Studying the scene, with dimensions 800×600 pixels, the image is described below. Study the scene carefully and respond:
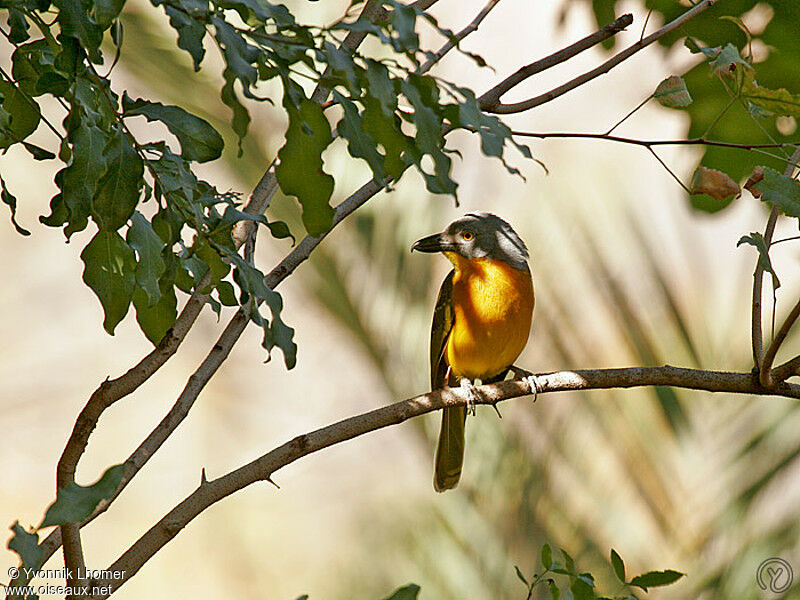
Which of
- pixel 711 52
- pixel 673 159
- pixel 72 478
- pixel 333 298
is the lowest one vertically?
pixel 72 478

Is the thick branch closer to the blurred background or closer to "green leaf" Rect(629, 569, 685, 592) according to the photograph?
"green leaf" Rect(629, 569, 685, 592)

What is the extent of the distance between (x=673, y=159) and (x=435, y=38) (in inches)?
44.1

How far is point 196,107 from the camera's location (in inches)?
133

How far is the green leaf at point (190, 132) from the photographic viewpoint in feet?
3.77

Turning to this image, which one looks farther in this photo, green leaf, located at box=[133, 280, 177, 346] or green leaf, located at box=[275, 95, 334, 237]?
green leaf, located at box=[133, 280, 177, 346]

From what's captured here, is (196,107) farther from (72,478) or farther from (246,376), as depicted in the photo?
(72,478)

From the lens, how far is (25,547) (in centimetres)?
97

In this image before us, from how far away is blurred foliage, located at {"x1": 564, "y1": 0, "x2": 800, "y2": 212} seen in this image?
8.00 ft

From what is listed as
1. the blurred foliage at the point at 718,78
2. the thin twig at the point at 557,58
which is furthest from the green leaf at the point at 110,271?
the blurred foliage at the point at 718,78

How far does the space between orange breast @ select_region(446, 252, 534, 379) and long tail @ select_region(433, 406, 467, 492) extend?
16 centimetres

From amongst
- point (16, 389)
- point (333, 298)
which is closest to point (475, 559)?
point (333, 298)

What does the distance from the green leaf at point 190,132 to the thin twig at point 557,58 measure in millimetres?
540

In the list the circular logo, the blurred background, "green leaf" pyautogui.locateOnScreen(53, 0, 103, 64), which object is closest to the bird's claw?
"green leaf" pyautogui.locateOnScreen(53, 0, 103, 64)

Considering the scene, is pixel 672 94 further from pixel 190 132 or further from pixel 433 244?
pixel 433 244
